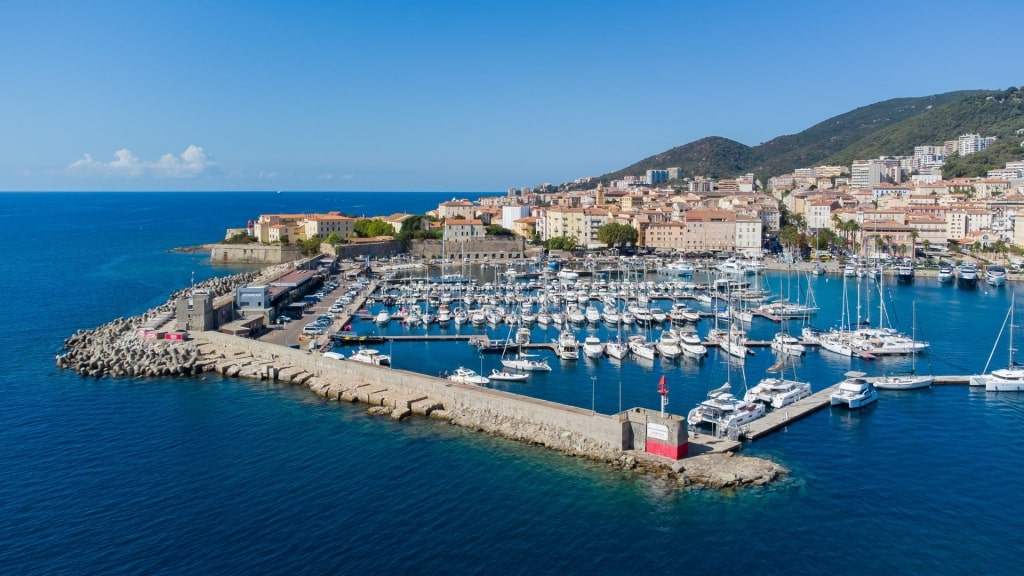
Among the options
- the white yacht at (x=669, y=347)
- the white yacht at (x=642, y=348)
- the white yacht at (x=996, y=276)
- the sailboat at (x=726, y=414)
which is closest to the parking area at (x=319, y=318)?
the white yacht at (x=642, y=348)

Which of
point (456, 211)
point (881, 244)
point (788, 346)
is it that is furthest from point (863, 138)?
point (788, 346)

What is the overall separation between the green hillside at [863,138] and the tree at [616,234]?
62546 mm

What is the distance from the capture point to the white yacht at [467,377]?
85.6 feet

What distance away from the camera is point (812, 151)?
172125 millimetres

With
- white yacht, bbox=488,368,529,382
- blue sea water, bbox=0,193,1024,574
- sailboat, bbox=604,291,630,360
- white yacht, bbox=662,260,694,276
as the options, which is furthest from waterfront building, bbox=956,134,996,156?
white yacht, bbox=488,368,529,382

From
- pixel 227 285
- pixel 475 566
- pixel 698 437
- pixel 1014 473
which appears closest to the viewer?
pixel 475 566

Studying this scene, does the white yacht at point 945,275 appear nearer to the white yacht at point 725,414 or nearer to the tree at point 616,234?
the tree at point 616,234

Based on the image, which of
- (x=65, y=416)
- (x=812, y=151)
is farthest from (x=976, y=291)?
(x=812, y=151)

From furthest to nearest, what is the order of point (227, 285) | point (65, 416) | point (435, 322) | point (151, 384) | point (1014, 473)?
point (227, 285) → point (435, 322) → point (151, 384) → point (65, 416) → point (1014, 473)

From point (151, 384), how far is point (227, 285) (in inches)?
858

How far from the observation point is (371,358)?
29.2 meters

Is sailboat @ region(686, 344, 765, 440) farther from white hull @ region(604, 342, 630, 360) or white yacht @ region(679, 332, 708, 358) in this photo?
white yacht @ region(679, 332, 708, 358)

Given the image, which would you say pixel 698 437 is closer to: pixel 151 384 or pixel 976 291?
pixel 151 384

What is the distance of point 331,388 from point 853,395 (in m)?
16.8
